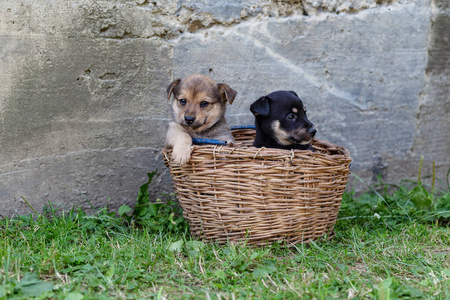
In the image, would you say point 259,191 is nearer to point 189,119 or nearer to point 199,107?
point 189,119

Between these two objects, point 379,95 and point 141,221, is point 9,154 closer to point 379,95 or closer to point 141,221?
point 141,221

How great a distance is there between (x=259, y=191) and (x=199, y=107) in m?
1.04

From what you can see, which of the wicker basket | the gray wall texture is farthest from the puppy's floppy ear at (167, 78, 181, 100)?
the wicker basket

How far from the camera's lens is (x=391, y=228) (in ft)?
14.2

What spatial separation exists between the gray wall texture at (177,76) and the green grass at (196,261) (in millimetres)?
470

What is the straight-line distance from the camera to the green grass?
9.20 ft

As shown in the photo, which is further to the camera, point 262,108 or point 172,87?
point 172,87

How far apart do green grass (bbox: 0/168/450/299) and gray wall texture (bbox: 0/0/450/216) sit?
47 cm

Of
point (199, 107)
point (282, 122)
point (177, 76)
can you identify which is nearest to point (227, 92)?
point (199, 107)

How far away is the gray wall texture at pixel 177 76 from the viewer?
4.11 m

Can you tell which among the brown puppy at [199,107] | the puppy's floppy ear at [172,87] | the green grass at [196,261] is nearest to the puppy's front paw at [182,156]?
the brown puppy at [199,107]

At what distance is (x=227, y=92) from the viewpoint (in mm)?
4109

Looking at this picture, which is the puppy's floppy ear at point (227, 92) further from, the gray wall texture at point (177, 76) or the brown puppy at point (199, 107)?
the gray wall texture at point (177, 76)

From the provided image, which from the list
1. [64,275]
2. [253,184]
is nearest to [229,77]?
[253,184]
